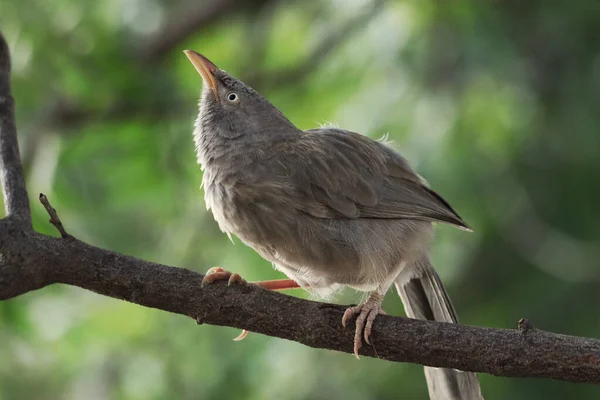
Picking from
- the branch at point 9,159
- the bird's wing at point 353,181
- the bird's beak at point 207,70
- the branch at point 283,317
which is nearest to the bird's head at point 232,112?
the bird's beak at point 207,70

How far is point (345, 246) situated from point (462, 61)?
255 cm

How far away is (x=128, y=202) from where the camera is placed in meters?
5.37

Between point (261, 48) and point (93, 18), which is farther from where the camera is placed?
point (261, 48)

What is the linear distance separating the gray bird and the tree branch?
0.56 ft

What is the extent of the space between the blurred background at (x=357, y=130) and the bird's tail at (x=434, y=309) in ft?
3.31

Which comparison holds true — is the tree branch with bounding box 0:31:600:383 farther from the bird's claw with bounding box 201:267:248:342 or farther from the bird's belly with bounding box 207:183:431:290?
the bird's belly with bounding box 207:183:431:290

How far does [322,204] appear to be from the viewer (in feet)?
12.0

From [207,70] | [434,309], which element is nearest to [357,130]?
[207,70]

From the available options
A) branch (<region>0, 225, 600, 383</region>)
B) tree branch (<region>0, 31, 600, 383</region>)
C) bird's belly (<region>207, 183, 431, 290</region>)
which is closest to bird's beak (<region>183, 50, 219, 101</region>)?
bird's belly (<region>207, 183, 431, 290</region>)

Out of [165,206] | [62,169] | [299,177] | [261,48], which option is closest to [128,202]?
[165,206]

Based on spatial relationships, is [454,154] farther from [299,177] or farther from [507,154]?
[299,177]

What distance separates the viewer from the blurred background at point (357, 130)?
512cm

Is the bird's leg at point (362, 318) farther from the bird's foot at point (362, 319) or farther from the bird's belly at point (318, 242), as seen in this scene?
the bird's belly at point (318, 242)

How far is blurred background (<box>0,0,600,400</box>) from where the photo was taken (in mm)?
5125
